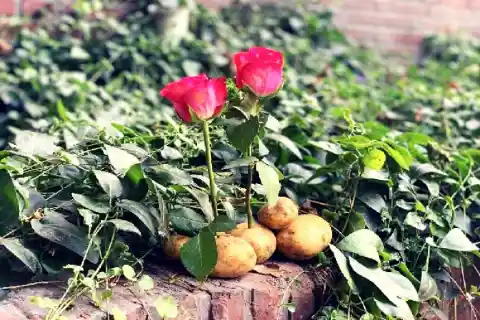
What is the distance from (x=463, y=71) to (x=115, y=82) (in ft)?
6.21

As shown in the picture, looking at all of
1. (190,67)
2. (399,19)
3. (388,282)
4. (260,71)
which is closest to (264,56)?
(260,71)

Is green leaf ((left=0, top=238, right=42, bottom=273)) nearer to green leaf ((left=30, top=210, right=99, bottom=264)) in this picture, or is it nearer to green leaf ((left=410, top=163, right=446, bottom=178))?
Answer: green leaf ((left=30, top=210, right=99, bottom=264))

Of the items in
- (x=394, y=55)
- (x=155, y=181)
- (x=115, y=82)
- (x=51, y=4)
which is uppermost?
(x=155, y=181)

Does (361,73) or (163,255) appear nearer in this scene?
(163,255)

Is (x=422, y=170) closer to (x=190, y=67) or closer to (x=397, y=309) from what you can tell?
(x=397, y=309)

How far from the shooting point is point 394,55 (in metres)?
3.71

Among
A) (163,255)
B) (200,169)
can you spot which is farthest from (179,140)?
(163,255)

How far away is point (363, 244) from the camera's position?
1.06 m

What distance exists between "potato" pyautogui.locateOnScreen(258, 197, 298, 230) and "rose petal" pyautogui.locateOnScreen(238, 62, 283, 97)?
23 centimetres

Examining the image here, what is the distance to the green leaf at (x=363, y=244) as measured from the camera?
104 centimetres

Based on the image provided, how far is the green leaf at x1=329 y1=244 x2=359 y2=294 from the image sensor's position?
40.4 inches

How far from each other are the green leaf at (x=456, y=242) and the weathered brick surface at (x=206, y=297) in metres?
0.28

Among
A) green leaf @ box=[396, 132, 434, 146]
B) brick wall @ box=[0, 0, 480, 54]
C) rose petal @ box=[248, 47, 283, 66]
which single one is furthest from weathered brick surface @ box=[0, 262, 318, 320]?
brick wall @ box=[0, 0, 480, 54]

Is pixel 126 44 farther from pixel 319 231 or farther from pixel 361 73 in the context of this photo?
pixel 319 231
